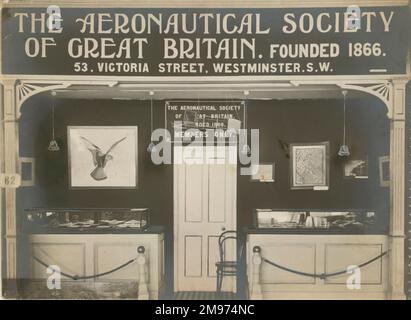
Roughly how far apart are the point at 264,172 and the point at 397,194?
96 cm

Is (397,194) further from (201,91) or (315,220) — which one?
(201,91)

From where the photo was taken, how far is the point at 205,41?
3215mm

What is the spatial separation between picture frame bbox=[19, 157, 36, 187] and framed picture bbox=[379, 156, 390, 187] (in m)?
2.48

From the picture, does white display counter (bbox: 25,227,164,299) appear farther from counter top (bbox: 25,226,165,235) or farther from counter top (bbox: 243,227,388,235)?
counter top (bbox: 243,227,388,235)

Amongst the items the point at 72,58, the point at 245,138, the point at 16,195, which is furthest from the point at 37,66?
the point at 245,138

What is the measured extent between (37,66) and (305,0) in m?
1.95

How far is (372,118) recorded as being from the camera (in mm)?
3252

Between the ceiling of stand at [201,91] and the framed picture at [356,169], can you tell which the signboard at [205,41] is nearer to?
the ceiling of stand at [201,91]

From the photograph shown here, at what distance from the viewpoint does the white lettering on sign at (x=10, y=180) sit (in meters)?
3.24

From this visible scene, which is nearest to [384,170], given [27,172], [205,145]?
[205,145]

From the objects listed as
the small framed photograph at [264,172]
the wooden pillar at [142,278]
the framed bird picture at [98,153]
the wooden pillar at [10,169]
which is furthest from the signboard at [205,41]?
the wooden pillar at [142,278]

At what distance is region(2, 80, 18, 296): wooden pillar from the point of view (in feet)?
10.7

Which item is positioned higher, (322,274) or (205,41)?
(205,41)

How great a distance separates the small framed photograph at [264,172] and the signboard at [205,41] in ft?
2.15
